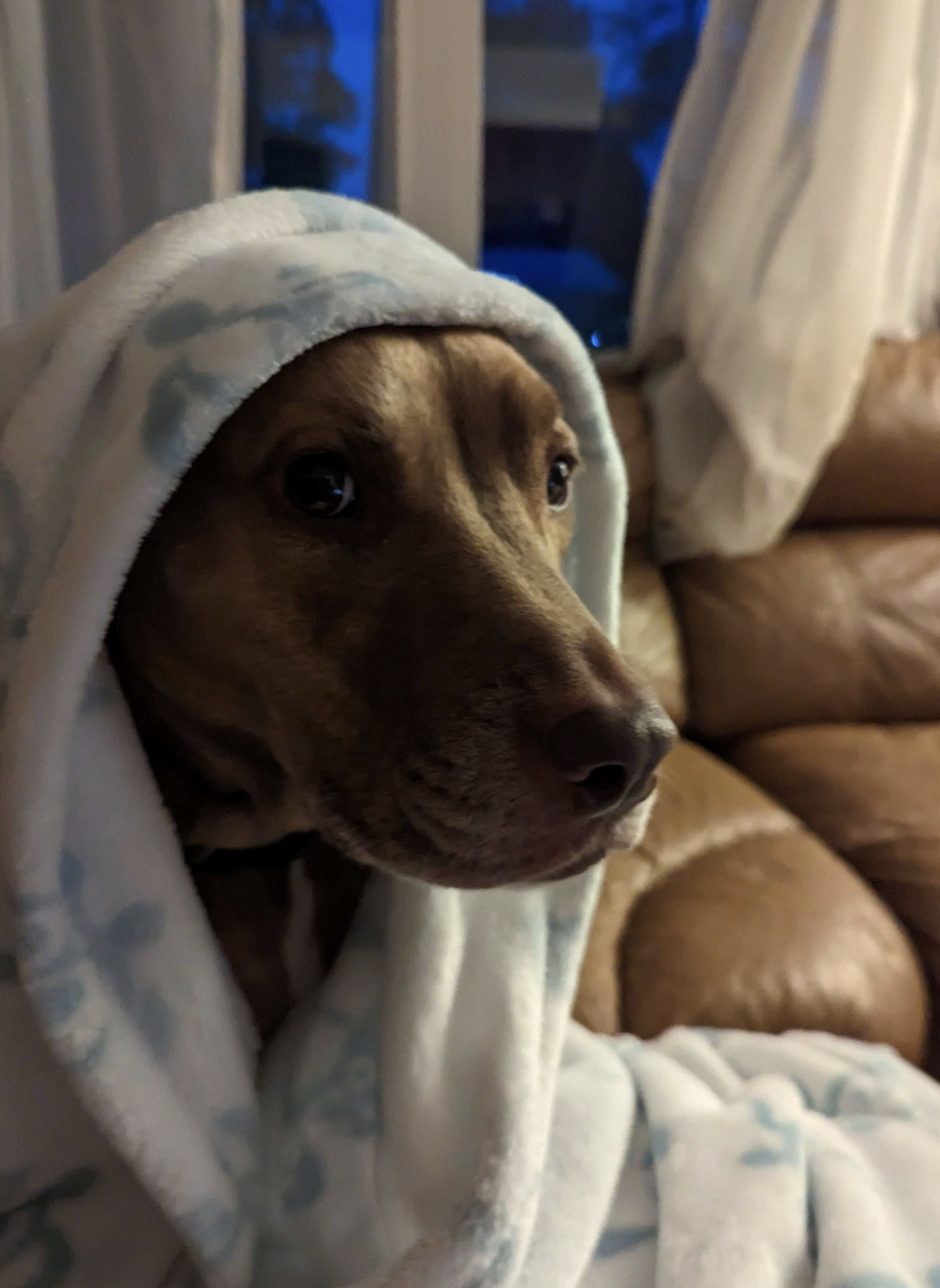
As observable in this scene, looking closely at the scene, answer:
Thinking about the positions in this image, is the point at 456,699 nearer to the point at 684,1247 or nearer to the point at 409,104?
the point at 684,1247

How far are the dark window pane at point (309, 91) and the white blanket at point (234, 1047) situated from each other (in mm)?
1328

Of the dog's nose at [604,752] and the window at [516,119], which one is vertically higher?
the window at [516,119]

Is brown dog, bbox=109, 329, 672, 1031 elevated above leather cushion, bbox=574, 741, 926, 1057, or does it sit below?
above

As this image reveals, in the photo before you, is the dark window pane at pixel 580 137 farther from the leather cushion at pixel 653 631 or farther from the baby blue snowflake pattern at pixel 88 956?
the baby blue snowflake pattern at pixel 88 956

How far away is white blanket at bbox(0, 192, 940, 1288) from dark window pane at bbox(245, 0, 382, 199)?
4.36 feet

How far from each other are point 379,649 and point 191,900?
0.27 m

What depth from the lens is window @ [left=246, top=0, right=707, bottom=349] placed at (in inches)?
78.2

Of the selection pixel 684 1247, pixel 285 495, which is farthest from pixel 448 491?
pixel 684 1247

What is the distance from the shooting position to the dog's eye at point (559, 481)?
37.9 inches

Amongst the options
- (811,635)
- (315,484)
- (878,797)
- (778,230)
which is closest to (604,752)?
(315,484)

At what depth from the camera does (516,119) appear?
7.49 ft

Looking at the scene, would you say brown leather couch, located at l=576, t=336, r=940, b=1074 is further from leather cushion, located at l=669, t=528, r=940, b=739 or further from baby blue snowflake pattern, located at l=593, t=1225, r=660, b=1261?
baby blue snowflake pattern, located at l=593, t=1225, r=660, b=1261

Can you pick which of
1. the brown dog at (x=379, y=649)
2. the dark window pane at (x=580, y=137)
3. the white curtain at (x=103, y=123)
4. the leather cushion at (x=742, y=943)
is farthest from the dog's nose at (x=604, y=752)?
the dark window pane at (x=580, y=137)

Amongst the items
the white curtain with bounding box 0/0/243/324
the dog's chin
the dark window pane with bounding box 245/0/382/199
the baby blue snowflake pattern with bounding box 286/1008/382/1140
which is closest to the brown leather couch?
the baby blue snowflake pattern with bounding box 286/1008/382/1140
